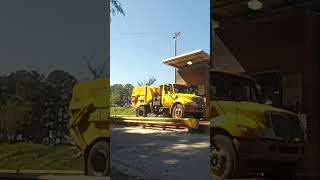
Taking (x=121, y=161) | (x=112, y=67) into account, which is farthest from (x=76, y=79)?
(x=121, y=161)

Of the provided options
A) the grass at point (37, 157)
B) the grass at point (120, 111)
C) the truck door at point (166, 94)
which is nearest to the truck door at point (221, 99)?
the truck door at point (166, 94)

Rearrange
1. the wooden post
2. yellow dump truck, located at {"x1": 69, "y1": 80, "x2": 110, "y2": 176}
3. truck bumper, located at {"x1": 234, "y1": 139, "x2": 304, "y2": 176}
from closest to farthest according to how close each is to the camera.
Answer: yellow dump truck, located at {"x1": 69, "y1": 80, "x2": 110, "y2": 176} < truck bumper, located at {"x1": 234, "y1": 139, "x2": 304, "y2": 176} < the wooden post

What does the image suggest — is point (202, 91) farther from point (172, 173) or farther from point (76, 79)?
point (76, 79)

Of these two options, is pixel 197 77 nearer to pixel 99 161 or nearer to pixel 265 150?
pixel 265 150

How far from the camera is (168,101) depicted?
19.3ft

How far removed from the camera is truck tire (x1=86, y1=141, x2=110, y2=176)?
588 centimetres

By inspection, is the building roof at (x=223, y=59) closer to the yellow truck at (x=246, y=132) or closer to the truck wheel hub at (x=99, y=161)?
the yellow truck at (x=246, y=132)

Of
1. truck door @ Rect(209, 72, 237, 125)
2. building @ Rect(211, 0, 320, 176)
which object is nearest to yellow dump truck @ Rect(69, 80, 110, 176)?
truck door @ Rect(209, 72, 237, 125)

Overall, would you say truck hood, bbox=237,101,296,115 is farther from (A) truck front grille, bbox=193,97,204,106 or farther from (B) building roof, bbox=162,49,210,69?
(B) building roof, bbox=162,49,210,69

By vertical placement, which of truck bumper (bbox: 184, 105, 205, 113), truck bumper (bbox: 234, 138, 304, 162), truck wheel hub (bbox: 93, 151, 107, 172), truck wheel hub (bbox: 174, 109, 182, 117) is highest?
truck bumper (bbox: 184, 105, 205, 113)

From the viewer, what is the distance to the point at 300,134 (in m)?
6.51

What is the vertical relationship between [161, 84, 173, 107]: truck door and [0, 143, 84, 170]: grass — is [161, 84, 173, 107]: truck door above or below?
above

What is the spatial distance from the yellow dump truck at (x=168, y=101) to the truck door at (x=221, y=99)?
139 mm

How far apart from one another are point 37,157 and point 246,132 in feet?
7.65
